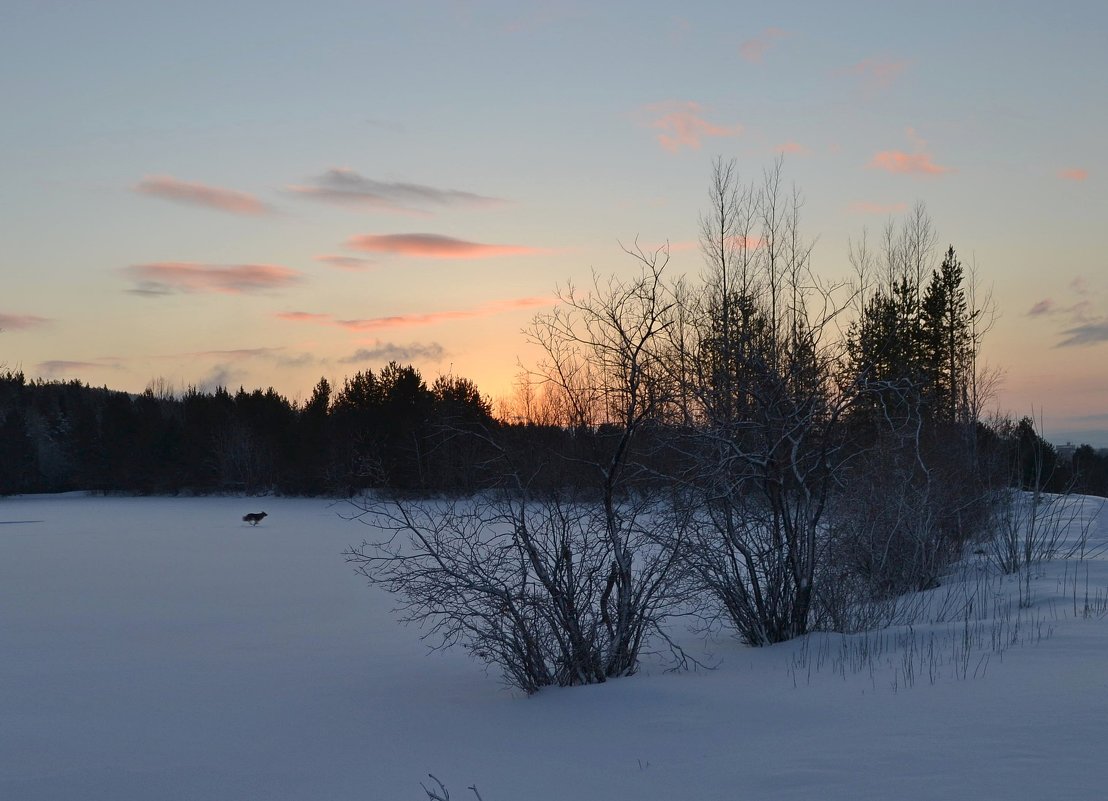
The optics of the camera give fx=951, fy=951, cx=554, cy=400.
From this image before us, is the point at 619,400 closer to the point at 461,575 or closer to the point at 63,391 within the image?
the point at 461,575

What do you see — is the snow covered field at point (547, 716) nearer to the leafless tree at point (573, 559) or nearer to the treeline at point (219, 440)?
the leafless tree at point (573, 559)

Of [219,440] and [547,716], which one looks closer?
[547,716]

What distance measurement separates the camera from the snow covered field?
5582 mm

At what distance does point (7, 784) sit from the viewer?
25.1 ft

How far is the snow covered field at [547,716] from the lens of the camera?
18.3ft

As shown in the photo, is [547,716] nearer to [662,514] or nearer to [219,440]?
[662,514]

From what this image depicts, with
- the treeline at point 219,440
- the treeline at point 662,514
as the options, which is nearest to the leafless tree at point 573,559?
the treeline at point 662,514

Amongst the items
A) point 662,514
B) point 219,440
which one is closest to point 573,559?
point 662,514

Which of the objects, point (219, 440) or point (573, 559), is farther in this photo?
point (219, 440)

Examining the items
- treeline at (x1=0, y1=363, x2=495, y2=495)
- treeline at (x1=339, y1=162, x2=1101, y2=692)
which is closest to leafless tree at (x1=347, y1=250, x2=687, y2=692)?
treeline at (x1=339, y1=162, x2=1101, y2=692)

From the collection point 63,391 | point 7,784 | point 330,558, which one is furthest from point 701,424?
point 63,391

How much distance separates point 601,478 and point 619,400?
2.76ft

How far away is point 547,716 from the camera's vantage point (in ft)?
27.7

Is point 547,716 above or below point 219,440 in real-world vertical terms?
below
